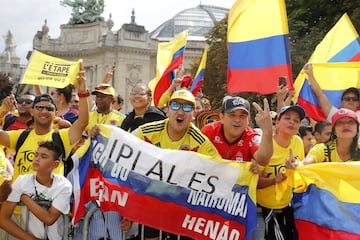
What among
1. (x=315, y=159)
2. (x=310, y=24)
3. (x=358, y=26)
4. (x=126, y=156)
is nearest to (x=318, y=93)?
(x=315, y=159)

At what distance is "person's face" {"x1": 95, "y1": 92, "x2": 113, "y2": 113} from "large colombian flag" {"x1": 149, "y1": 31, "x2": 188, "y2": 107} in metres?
3.01

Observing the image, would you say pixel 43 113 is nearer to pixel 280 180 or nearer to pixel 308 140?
pixel 280 180

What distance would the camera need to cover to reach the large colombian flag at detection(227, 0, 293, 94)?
693cm

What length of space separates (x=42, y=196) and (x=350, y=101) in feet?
12.8

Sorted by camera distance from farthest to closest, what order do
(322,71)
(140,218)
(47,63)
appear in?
(322,71), (47,63), (140,218)

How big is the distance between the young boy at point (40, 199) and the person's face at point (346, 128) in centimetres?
260

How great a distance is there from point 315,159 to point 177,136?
1.32m

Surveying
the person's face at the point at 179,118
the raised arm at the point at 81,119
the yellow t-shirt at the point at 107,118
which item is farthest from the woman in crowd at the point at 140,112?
the person's face at the point at 179,118

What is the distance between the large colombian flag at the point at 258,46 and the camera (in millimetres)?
6934

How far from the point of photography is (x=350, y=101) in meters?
6.75

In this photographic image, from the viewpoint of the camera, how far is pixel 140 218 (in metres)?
4.95

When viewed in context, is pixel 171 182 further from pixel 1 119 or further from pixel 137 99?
pixel 1 119

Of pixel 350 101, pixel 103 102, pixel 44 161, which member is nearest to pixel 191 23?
pixel 103 102

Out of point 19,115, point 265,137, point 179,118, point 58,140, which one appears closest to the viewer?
point 265,137
